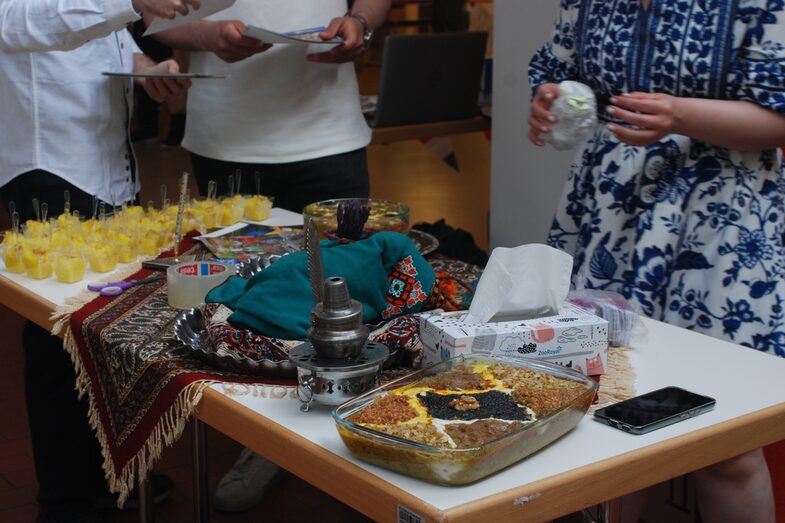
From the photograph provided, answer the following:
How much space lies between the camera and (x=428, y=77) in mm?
3746

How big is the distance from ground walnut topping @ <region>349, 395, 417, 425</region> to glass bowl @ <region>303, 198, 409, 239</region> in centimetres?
72

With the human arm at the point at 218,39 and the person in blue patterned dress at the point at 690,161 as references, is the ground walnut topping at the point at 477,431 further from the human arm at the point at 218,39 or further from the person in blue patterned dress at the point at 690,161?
the human arm at the point at 218,39

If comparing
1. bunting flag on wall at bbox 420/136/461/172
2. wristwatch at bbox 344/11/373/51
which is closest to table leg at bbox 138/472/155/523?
wristwatch at bbox 344/11/373/51

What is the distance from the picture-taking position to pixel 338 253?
5.37 ft

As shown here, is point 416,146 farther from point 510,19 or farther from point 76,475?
point 76,475

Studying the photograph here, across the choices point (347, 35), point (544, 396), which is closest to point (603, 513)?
point (544, 396)

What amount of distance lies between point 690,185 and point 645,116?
0.66 feet

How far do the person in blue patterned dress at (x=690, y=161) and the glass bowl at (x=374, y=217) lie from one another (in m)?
0.36

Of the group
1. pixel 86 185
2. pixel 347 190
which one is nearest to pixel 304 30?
pixel 347 190

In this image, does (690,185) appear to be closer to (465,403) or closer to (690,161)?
(690,161)

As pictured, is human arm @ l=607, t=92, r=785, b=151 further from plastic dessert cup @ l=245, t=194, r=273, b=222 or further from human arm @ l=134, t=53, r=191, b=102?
human arm @ l=134, t=53, r=191, b=102

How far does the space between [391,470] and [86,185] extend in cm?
154

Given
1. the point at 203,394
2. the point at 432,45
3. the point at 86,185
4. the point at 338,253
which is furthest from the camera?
the point at 432,45

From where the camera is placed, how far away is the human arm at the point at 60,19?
2117 millimetres
